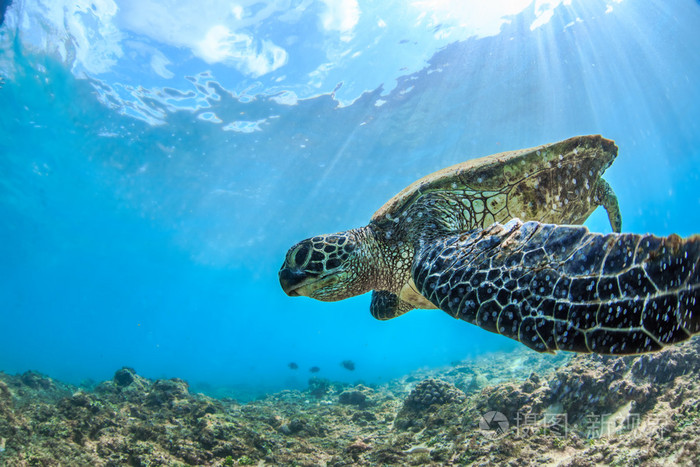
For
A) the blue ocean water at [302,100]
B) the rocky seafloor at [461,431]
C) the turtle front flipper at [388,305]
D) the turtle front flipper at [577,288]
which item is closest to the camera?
the turtle front flipper at [577,288]

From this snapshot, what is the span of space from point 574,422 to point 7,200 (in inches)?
1512

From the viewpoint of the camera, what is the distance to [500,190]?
11.4 feet

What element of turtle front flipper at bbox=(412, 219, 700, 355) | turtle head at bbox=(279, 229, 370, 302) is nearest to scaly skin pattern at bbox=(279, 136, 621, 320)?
turtle head at bbox=(279, 229, 370, 302)

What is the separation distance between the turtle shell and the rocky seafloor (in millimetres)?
2402

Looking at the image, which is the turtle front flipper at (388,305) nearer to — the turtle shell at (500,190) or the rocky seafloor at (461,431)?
the turtle shell at (500,190)

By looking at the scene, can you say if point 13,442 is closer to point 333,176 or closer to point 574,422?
point 574,422

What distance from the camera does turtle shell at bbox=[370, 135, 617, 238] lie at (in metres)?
3.42

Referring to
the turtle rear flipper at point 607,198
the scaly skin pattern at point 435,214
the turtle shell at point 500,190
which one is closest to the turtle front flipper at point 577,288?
the scaly skin pattern at point 435,214

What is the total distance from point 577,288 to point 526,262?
0.31 metres

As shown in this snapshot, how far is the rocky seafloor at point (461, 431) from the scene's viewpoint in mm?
3326

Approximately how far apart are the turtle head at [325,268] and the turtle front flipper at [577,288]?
51.4 inches

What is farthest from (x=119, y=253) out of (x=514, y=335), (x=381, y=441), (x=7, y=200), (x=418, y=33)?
(x=514, y=335)

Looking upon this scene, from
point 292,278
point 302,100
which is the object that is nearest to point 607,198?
point 292,278

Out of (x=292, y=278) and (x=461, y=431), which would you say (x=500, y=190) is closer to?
(x=292, y=278)
